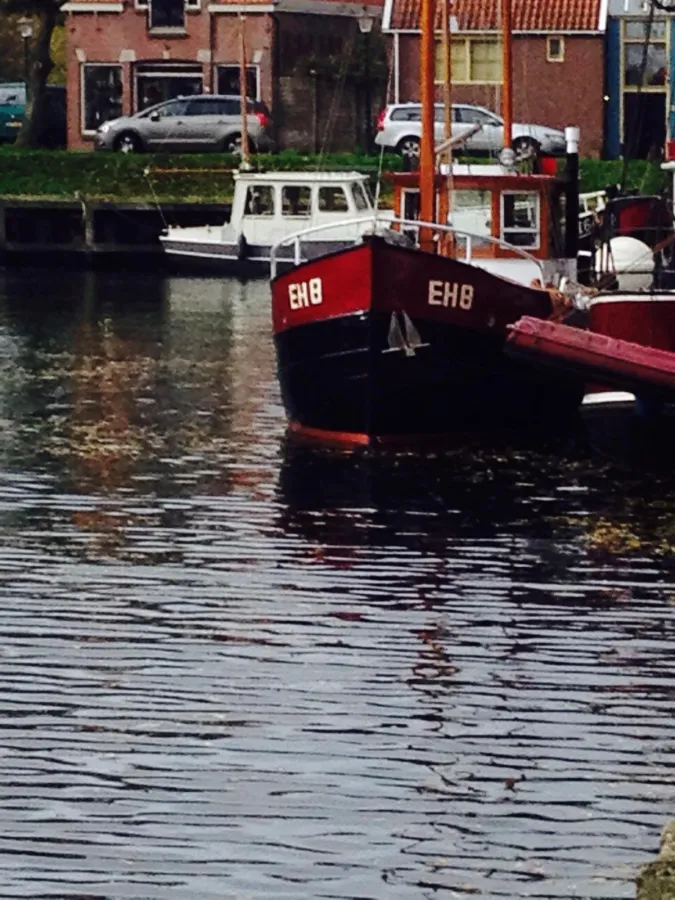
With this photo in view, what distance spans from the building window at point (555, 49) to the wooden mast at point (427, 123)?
136 feet

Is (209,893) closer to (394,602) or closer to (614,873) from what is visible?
(614,873)

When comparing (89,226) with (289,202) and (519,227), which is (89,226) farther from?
(519,227)

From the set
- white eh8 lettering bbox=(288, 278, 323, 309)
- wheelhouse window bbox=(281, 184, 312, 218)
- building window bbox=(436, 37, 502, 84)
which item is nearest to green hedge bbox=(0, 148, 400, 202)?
wheelhouse window bbox=(281, 184, 312, 218)

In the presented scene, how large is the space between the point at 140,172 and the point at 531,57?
1322 centimetres

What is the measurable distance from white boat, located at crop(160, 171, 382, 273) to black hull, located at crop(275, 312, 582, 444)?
25592 mm

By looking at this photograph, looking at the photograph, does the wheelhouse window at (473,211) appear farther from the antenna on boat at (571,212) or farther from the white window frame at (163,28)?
the white window frame at (163,28)

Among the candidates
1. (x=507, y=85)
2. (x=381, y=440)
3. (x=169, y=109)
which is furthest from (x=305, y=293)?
(x=169, y=109)

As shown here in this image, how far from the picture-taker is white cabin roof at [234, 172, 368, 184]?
5284 centimetres

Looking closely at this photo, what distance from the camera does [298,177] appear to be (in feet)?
175

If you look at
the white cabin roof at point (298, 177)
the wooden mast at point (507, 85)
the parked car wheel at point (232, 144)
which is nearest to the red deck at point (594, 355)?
the wooden mast at point (507, 85)

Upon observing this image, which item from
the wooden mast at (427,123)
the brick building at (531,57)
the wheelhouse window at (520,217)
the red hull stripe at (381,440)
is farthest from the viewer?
the brick building at (531,57)

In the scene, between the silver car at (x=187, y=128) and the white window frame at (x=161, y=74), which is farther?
the white window frame at (x=161, y=74)

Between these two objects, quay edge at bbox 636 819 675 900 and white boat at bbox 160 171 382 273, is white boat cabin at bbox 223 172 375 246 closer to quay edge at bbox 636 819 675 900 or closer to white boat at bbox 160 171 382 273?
white boat at bbox 160 171 382 273

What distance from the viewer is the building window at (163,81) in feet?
228
